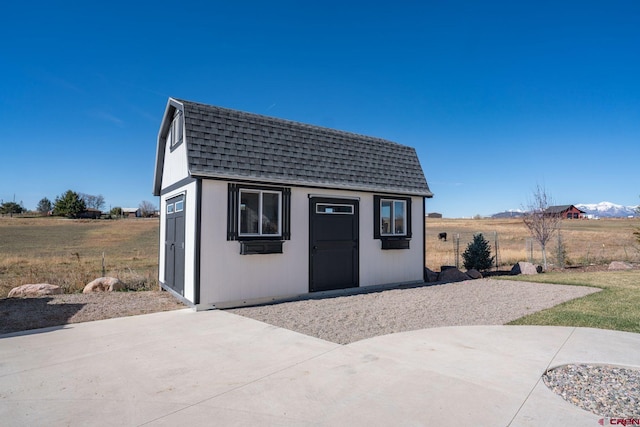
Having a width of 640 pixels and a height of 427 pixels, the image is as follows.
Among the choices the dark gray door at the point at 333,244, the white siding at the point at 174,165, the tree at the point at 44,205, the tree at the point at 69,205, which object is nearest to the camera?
the white siding at the point at 174,165

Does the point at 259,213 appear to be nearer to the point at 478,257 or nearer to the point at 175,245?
the point at 175,245

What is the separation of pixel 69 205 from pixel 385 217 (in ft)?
261

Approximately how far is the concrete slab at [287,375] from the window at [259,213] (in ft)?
9.14

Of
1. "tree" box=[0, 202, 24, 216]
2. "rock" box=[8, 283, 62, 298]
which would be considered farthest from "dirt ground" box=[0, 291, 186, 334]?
"tree" box=[0, 202, 24, 216]

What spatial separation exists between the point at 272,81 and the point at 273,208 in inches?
263

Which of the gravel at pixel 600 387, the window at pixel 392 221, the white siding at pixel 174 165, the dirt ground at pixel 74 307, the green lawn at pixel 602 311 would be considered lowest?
the dirt ground at pixel 74 307

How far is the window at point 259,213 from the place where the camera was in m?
8.77

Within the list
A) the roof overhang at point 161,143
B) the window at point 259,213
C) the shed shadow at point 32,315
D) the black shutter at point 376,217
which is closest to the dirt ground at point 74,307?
the shed shadow at point 32,315

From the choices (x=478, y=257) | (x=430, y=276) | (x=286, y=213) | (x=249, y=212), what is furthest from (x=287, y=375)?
(x=478, y=257)

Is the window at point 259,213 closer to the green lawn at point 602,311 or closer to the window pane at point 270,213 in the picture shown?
the window pane at point 270,213

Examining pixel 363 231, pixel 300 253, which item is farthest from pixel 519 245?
pixel 300 253

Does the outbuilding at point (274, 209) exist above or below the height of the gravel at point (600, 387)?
above

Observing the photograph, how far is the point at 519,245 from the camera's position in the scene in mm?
29016

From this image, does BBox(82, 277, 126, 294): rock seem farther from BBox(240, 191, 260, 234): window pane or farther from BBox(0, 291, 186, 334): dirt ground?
BBox(240, 191, 260, 234): window pane
